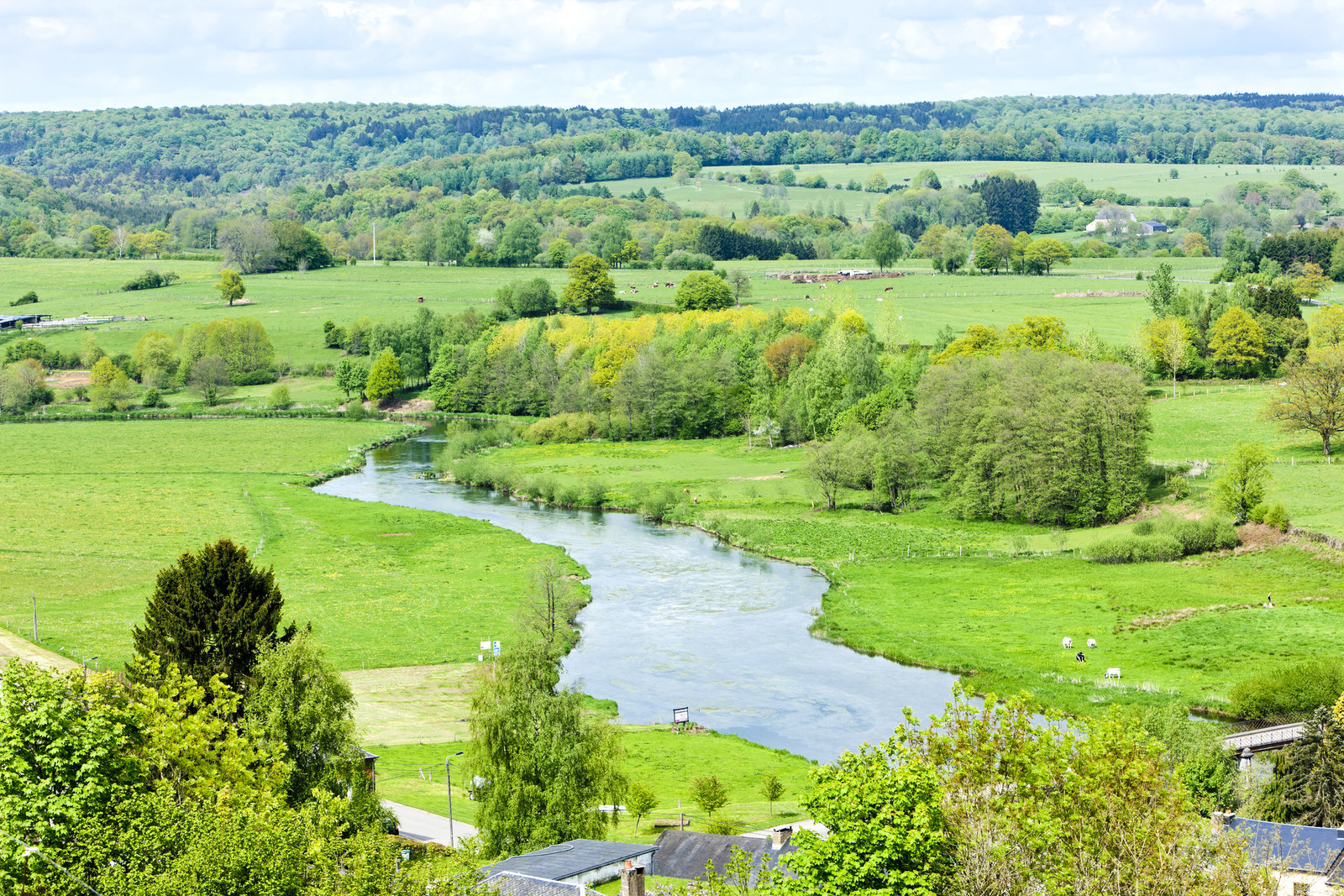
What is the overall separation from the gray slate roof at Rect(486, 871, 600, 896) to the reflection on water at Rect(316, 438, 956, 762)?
21.9 metres

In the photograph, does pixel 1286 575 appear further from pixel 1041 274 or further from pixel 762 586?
pixel 1041 274

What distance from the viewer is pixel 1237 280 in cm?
12569

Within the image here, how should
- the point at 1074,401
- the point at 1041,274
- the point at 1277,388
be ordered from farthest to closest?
the point at 1041,274 → the point at 1277,388 → the point at 1074,401

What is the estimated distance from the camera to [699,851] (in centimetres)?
3400

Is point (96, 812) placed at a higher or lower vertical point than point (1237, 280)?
lower

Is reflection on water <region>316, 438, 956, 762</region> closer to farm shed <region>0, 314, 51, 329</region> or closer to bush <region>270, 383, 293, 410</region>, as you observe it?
bush <region>270, 383, 293, 410</region>

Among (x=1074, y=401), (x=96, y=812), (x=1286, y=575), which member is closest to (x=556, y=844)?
(x=96, y=812)

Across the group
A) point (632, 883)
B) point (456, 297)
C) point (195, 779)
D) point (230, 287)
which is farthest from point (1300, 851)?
point (230, 287)

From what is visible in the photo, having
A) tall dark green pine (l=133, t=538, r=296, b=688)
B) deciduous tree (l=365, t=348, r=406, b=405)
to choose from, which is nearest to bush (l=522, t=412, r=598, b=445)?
deciduous tree (l=365, t=348, r=406, b=405)

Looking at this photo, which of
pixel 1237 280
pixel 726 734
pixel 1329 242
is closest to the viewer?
pixel 726 734

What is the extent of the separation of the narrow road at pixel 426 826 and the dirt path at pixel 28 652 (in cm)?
1856

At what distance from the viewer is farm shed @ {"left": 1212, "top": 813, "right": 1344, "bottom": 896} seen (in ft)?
100

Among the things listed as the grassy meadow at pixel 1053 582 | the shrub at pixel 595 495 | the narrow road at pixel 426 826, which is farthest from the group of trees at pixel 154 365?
the narrow road at pixel 426 826

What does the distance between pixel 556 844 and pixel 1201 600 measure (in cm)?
4115
